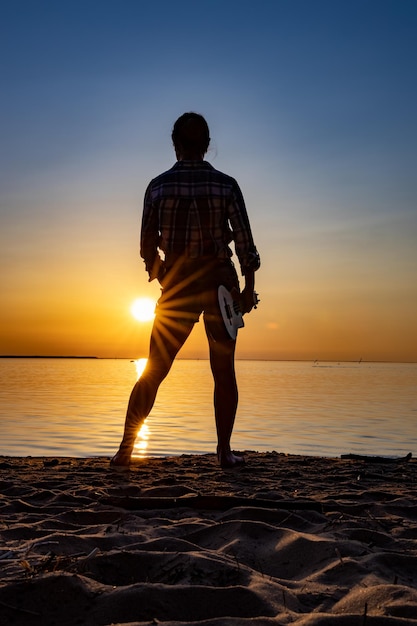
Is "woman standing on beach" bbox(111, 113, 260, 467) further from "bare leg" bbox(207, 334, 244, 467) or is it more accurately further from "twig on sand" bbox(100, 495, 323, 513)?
"twig on sand" bbox(100, 495, 323, 513)

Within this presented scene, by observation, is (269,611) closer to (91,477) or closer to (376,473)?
(91,477)

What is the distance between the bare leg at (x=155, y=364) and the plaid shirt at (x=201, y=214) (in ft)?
1.98

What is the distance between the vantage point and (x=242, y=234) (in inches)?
199

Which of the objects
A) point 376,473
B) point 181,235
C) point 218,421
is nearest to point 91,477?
point 218,421

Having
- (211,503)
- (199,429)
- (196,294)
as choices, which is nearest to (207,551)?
(211,503)

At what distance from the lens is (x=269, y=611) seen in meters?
2.03

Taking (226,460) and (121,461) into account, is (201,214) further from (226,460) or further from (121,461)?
(121,461)

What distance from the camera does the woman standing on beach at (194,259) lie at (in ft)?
16.3

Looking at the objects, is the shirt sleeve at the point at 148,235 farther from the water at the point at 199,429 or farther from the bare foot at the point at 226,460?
the water at the point at 199,429

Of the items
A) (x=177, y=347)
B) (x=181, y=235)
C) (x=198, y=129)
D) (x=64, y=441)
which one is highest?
(x=198, y=129)

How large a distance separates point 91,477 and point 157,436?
210 inches

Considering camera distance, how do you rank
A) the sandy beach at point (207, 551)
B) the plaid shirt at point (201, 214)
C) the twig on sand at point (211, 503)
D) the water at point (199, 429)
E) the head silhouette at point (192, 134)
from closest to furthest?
the sandy beach at point (207, 551)
the twig on sand at point (211, 503)
the plaid shirt at point (201, 214)
the head silhouette at point (192, 134)
the water at point (199, 429)

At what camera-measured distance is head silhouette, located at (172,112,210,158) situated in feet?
16.6

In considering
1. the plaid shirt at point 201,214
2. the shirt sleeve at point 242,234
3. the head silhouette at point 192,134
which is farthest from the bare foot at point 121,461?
the head silhouette at point 192,134
